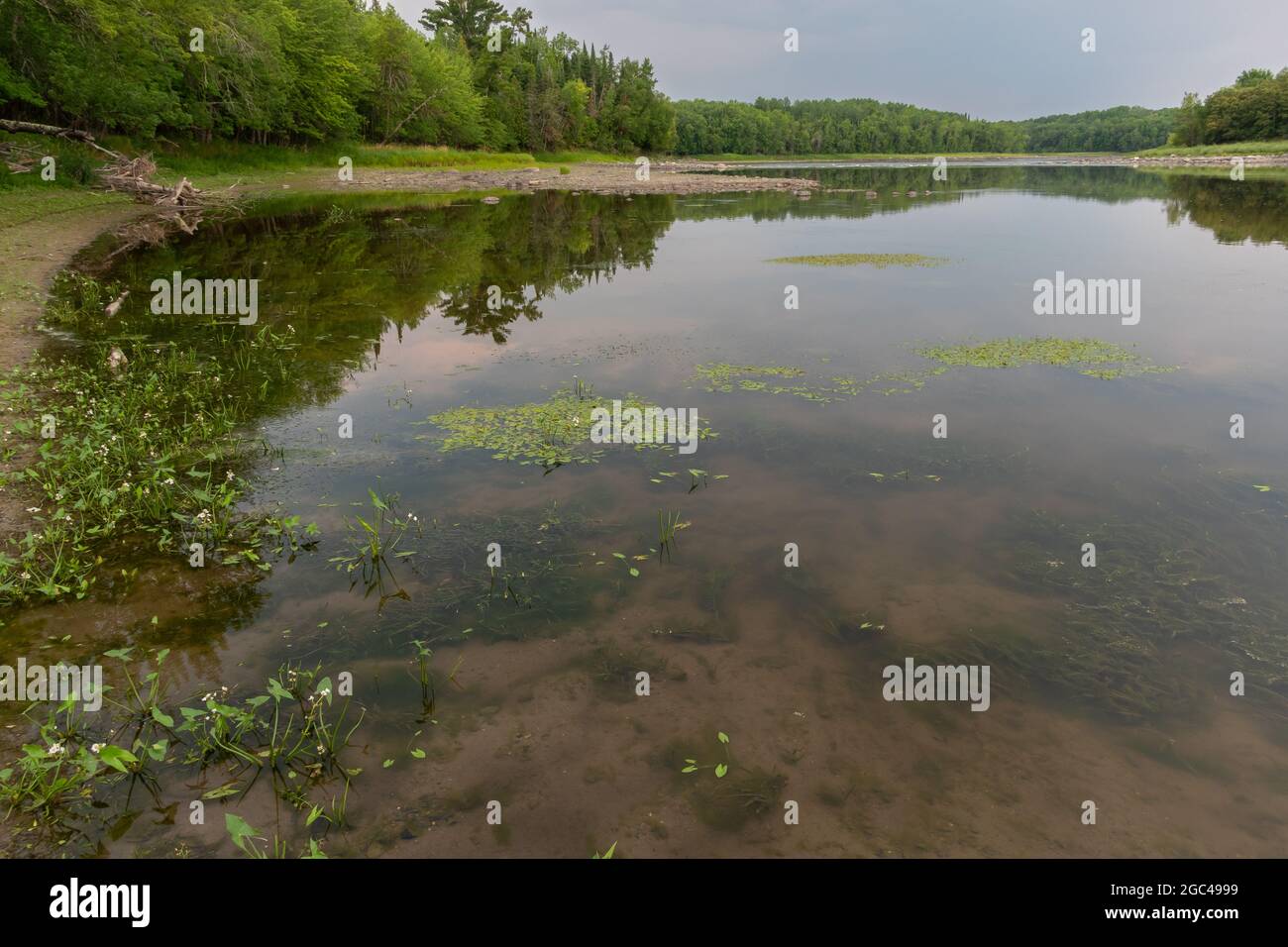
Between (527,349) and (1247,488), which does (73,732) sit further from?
(1247,488)

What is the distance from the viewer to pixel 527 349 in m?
16.1

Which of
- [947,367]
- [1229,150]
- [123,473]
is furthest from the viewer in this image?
[1229,150]

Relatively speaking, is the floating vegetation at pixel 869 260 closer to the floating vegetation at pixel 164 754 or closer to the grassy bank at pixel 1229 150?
the floating vegetation at pixel 164 754

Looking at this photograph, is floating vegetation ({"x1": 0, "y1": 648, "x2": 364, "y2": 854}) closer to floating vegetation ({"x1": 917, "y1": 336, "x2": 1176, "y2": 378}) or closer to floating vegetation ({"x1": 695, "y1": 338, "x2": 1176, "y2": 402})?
floating vegetation ({"x1": 695, "y1": 338, "x2": 1176, "y2": 402})

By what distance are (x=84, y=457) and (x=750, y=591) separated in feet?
27.3

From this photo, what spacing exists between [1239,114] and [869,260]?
466 ft

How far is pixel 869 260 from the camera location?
27.6m

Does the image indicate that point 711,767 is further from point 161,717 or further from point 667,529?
point 161,717

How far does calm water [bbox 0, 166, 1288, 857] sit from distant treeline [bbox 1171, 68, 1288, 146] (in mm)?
143288

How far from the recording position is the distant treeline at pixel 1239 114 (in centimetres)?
11650

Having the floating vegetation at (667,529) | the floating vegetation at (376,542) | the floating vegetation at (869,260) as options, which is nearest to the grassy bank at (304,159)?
the floating vegetation at (869,260)

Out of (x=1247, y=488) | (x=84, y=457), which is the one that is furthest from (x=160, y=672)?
(x=1247, y=488)

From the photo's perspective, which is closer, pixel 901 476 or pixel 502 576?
pixel 502 576

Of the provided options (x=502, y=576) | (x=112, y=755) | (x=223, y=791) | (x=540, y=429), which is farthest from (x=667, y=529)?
(x=112, y=755)
